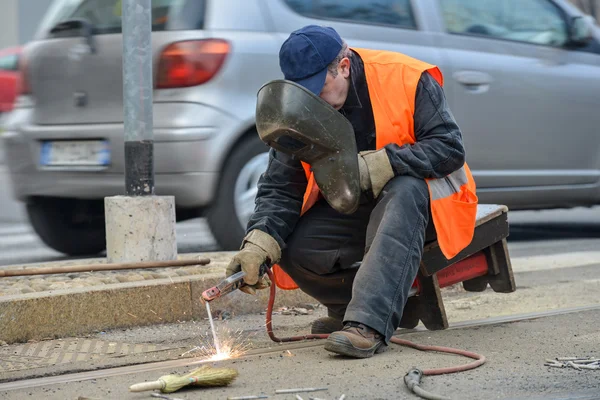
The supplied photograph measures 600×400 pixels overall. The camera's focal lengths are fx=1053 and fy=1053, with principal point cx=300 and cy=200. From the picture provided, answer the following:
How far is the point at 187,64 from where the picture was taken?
575 cm

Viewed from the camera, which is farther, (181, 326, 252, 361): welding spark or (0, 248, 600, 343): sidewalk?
(0, 248, 600, 343): sidewalk

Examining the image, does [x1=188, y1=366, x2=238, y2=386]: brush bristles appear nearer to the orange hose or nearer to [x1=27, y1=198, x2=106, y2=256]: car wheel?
the orange hose

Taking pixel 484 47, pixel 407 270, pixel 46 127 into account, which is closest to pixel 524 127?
pixel 484 47

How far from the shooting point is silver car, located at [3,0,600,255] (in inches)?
→ 227

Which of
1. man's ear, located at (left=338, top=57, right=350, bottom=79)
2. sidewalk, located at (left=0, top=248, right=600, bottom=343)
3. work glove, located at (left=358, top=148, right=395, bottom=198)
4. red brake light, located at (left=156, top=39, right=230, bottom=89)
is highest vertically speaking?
man's ear, located at (left=338, top=57, right=350, bottom=79)

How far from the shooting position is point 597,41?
737 centimetres

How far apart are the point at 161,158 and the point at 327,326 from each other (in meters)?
1.94

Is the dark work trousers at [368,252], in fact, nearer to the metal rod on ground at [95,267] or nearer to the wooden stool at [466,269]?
the wooden stool at [466,269]

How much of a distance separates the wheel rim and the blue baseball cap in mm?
2214

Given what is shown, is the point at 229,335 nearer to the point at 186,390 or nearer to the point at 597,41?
the point at 186,390

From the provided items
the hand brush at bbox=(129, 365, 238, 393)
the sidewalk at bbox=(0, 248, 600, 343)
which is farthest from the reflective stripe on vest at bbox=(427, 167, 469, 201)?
the hand brush at bbox=(129, 365, 238, 393)

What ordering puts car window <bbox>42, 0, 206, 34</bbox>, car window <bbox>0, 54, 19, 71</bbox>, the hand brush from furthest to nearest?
car window <bbox>0, 54, 19, 71</bbox> → car window <bbox>42, 0, 206, 34</bbox> → the hand brush

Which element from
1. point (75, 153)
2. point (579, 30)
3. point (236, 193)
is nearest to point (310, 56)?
point (236, 193)

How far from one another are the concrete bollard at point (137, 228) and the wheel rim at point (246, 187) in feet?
2.77
